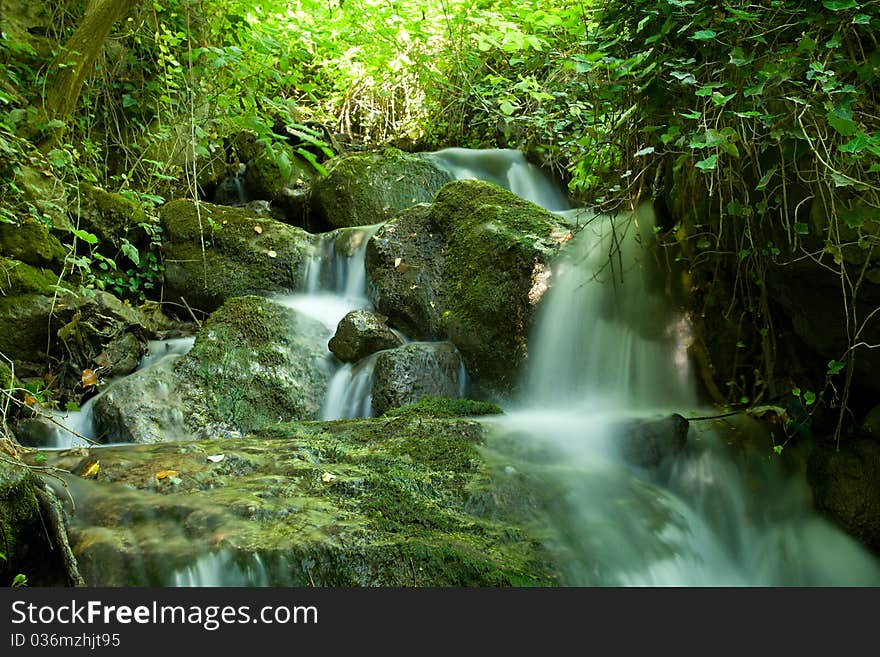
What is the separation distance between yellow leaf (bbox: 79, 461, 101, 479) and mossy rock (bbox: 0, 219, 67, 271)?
2.67m

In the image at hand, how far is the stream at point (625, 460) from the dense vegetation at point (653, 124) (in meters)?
0.35

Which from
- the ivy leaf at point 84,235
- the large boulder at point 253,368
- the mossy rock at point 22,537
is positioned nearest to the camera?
the mossy rock at point 22,537

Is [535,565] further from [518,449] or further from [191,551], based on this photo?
[191,551]

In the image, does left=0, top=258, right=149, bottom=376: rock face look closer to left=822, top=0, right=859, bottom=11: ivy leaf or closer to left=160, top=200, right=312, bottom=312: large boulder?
left=160, top=200, right=312, bottom=312: large boulder

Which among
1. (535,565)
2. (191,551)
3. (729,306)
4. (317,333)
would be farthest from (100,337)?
(729,306)

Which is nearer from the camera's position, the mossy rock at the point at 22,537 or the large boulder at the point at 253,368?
the mossy rock at the point at 22,537

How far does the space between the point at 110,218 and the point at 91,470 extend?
3941 millimetres

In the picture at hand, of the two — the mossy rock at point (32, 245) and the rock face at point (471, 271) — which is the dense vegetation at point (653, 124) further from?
the rock face at point (471, 271)

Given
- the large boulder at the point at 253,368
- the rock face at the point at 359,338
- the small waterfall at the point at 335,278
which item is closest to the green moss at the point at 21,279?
the large boulder at the point at 253,368

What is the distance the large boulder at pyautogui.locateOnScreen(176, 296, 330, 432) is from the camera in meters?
4.93

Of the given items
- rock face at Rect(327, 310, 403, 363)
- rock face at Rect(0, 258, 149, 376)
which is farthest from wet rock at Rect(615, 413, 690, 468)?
rock face at Rect(0, 258, 149, 376)

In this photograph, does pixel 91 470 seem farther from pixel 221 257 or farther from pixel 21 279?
pixel 221 257

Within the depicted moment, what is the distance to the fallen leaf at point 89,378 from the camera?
197 inches

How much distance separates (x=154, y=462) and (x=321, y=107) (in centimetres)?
898
